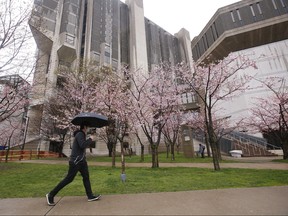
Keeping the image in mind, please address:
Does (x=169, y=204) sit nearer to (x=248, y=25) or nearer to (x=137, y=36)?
(x=248, y=25)

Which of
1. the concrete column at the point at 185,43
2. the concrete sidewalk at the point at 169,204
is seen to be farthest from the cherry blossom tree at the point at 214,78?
the concrete column at the point at 185,43

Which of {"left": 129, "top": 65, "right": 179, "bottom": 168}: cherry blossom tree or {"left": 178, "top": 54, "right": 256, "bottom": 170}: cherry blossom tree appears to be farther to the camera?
{"left": 129, "top": 65, "right": 179, "bottom": 168}: cherry blossom tree

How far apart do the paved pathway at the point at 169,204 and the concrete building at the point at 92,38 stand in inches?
968

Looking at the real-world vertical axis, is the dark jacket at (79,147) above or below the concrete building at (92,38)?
below

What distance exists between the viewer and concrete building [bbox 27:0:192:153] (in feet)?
108

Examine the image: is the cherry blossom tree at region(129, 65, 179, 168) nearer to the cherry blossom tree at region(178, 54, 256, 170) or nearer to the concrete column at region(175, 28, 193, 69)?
the cherry blossom tree at region(178, 54, 256, 170)

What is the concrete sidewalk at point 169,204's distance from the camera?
125 inches

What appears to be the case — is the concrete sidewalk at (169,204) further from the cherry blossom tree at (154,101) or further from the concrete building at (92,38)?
the concrete building at (92,38)

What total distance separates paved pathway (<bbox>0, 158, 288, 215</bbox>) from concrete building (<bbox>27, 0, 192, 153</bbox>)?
80.6 feet

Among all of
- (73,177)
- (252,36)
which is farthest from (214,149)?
(252,36)

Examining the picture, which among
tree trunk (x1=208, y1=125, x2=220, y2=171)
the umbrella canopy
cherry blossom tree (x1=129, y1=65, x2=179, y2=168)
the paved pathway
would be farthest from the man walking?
cherry blossom tree (x1=129, y1=65, x2=179, y2=168)

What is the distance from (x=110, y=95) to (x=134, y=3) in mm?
48365

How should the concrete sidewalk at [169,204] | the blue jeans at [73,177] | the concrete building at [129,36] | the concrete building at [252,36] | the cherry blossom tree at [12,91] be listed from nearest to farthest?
1. the concrete sidewalk at [169,204]
2. the blue jeans at [73,177]
3. the cherry blossom tree at [12,91]
4. the concrete building at [252,36]
5. the concrete building at [129,36]

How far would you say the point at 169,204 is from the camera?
141 inches
